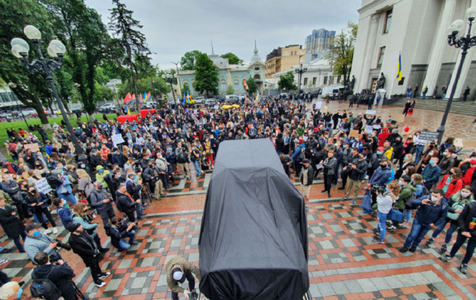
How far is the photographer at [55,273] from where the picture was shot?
3.19 meters

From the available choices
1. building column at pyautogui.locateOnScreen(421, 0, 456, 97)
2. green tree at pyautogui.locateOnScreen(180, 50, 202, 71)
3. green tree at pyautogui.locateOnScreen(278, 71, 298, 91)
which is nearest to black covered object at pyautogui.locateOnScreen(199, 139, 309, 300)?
building column at pyautogui.locateOnScreen(421, 0, 456, 97)

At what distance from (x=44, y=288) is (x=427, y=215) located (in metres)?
7.82

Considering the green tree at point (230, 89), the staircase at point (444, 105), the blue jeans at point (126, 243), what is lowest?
the blue jeans at point (126, 243)

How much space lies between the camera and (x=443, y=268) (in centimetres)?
432

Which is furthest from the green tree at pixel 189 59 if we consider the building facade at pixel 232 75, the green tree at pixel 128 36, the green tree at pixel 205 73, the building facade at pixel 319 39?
the building facade at pixel 319 39

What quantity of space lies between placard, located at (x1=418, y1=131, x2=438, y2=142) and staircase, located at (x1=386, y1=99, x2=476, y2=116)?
14.8 metres

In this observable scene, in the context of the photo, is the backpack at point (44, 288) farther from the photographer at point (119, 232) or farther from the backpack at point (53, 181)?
the backpack at point (53, 181)

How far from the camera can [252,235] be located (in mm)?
2824

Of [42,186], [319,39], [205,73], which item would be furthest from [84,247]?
[319,39]

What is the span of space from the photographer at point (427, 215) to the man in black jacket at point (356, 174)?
1699 millimetres

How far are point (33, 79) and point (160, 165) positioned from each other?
18.0 meters

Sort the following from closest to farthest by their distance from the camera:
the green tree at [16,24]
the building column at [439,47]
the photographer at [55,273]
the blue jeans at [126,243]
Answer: the photographer at [55,273] → the blue jeans at [126,243] → the green tree at [16,24] → the building column at [439,47]

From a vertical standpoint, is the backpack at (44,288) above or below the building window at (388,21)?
below

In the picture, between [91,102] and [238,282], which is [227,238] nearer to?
[238,282]
